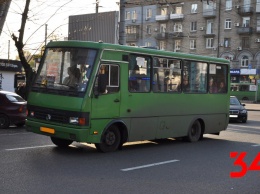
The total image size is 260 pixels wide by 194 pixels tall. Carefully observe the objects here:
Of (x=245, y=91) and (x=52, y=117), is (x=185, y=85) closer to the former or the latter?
(x=52, y=117)

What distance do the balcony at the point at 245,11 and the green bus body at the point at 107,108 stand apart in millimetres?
50968

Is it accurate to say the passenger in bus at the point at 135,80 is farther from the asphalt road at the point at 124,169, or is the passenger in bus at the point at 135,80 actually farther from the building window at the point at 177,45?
the building window at the point at 177,45

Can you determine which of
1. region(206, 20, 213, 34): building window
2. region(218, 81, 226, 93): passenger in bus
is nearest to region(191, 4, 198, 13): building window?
region(206, 20, 213, 34): building window

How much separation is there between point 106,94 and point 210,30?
186 feet

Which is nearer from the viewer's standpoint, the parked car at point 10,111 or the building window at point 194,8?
the parked car at point 10,111

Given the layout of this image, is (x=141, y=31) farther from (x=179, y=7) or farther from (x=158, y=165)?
(x=158, y=165)

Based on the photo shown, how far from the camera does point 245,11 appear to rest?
60906 mm

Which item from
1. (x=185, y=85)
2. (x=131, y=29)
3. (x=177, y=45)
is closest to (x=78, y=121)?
(x=185, y=85)

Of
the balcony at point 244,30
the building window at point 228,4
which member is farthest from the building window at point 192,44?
the balcony at point 244,30

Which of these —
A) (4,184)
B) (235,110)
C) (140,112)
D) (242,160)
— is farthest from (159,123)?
(235,110)

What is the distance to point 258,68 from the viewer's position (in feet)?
198

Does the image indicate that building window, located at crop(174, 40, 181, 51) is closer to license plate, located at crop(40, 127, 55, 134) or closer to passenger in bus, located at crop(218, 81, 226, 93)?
passenger in bus, located at crop(218, 81, 226, 93)

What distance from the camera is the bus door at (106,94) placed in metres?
10.0

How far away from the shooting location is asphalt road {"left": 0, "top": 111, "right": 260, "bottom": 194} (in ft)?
23.2
